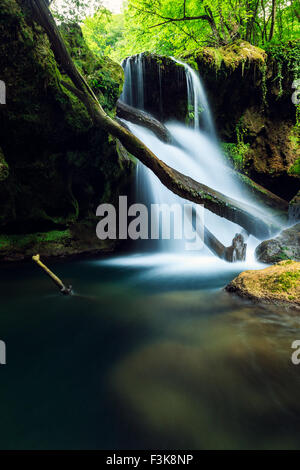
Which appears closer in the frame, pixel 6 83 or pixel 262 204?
pixel 6 83

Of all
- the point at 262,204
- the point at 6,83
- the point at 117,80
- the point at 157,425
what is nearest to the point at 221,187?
the point at 262,204

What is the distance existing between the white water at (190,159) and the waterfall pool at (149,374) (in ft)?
16.4

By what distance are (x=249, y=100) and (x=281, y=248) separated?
26.8ft

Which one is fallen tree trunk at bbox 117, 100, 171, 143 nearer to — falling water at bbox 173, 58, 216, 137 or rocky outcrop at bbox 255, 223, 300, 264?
falling water at bbox 173, 58, 216, 137

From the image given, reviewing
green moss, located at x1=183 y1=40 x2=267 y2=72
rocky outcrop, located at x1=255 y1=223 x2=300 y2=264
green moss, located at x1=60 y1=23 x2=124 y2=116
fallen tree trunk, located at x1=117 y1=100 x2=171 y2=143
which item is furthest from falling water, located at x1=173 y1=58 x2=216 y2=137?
rocky outcrop, located at x1=255 y1=223 x2=300 y2=264

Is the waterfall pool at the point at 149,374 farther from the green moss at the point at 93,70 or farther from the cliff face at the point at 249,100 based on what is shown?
the cliff face at the point at 249,100

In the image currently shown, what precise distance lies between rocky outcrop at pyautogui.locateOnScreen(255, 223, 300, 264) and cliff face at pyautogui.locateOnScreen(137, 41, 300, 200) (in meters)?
4.87

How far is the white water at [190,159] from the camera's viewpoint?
830cm

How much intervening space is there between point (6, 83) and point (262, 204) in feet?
28.4

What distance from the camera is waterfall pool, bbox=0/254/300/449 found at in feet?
4.57

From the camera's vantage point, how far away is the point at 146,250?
904 cm

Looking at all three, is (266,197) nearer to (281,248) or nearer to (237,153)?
(237,153)

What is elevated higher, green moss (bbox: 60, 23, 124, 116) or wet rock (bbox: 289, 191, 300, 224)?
green moss (bbox: 60, 23, 124, 116)

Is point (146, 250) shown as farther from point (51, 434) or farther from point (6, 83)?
point (51, 434)
